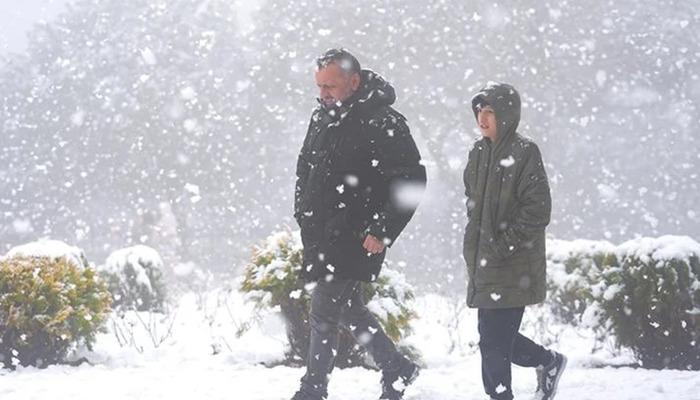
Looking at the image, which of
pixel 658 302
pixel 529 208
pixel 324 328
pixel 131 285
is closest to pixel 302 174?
pixel 324 328

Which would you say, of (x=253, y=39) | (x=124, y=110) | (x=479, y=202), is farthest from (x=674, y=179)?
(x=479, y=202)

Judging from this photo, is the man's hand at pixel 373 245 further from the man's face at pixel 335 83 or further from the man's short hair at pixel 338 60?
the man's short hair at pixel 338 60

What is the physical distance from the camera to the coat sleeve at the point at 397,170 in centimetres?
423

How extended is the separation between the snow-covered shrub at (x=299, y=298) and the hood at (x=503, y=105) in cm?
218

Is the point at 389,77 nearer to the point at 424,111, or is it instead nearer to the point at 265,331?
the point at 424,111

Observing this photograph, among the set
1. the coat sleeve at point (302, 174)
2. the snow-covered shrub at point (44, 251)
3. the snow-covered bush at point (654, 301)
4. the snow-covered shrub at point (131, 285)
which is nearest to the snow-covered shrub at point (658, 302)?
the snow-covered bush at point (654, 301)

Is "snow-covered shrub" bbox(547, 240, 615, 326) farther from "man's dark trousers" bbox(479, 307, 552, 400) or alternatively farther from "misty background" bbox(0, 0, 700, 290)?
"misty background" bbox(0, 0, 700, 290)

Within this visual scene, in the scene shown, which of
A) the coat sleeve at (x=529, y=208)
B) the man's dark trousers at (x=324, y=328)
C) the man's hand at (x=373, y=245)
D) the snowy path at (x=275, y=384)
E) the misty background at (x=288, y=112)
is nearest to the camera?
the coat sleeve at (x=529, y=208)

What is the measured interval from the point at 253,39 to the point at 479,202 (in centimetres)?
1806

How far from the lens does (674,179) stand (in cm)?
2017

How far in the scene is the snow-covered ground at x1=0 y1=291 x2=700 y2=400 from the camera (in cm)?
487

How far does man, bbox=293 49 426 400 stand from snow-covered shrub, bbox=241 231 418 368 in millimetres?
1427

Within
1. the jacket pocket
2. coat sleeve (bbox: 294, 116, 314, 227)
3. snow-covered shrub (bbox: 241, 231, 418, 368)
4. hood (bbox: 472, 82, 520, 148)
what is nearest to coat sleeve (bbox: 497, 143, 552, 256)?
hood (bbox: 472, 82, 520, 148)

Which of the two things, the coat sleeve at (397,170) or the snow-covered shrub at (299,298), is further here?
the snow-covered shrub at (299,298)
